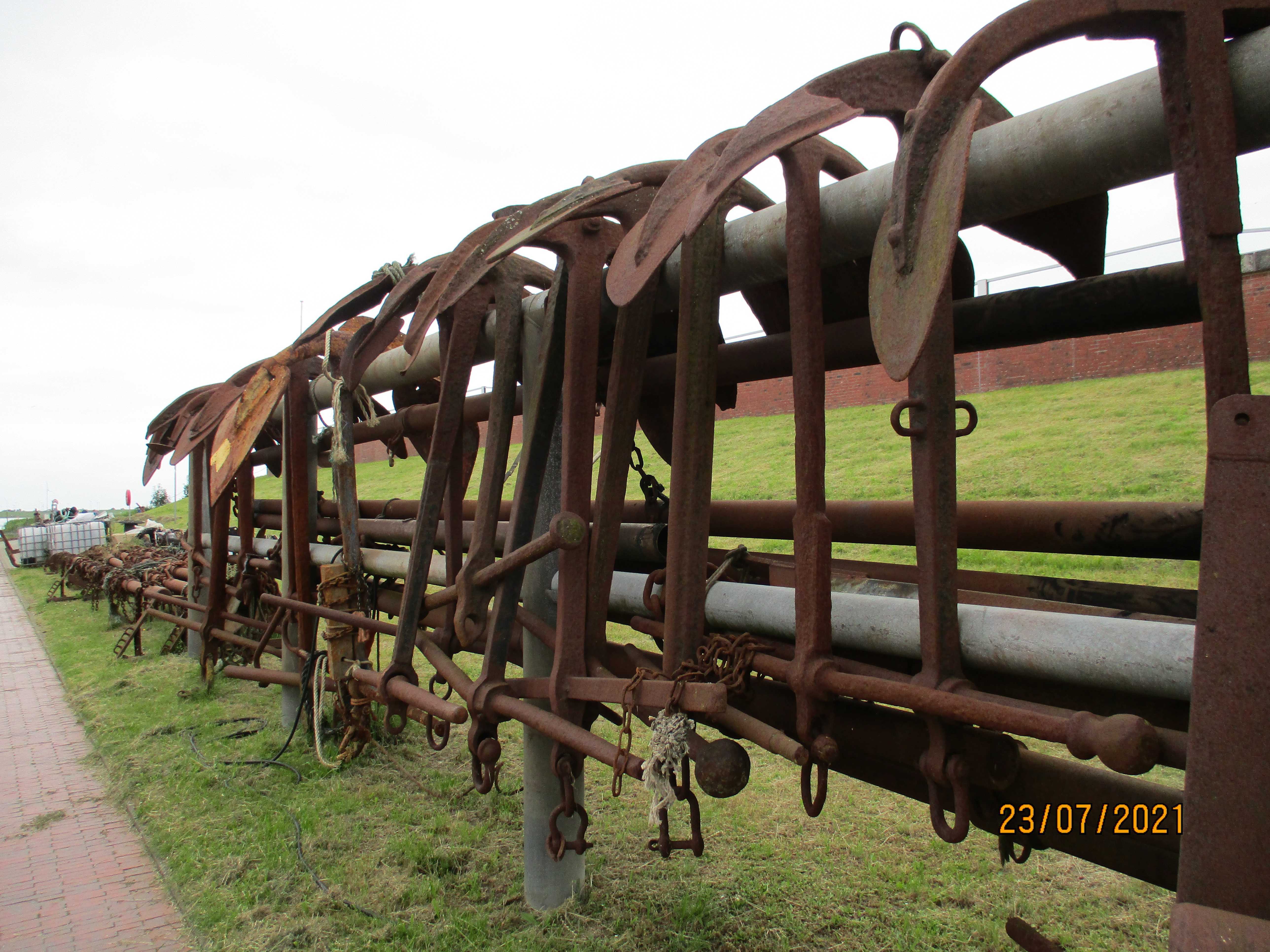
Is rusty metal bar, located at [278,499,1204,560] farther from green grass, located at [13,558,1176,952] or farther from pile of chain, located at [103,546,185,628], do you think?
pile of chain, located at [103,546,185,628]

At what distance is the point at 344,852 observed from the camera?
4.06 meters

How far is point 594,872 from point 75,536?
22.5 metres

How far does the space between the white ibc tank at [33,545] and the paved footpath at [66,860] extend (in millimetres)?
18045

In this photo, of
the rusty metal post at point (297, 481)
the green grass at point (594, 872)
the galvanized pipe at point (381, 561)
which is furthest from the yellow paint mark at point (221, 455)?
the green grass at point (594, 872)

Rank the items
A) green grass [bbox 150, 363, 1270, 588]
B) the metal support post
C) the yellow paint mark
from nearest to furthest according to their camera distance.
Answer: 1. the metal support post
2. the yellow paint mark
3. green grass [bbox 150, 363, 1270, 588]

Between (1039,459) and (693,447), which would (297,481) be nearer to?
(693,447)

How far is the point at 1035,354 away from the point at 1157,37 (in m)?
18.1

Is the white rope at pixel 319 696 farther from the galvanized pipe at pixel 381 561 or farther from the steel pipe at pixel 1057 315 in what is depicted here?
the steel pipe at pixel 1057 315

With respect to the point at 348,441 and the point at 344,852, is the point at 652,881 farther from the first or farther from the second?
the point at 348,441

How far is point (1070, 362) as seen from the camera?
1717 centimetres

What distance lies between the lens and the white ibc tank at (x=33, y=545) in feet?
72.6

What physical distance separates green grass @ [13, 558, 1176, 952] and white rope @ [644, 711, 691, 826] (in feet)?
5.14

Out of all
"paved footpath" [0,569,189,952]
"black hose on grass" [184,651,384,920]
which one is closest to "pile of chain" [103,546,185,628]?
"paved footpath" [0,569,189,952]

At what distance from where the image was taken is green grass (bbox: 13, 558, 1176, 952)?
3.17 meters
